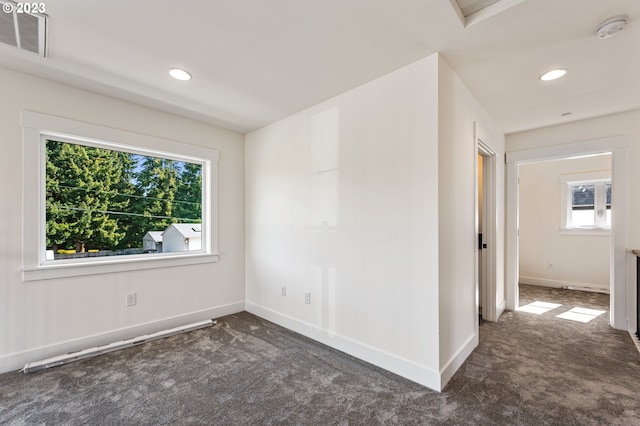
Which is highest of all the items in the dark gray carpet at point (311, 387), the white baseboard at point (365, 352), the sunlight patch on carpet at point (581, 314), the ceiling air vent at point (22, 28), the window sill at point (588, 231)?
the ceiling air vent at point (22, 28)

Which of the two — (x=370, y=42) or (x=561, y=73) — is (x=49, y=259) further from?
(x=561, y=73)

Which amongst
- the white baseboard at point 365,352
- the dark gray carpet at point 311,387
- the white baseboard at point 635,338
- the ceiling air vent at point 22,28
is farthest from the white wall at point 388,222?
the ceiling air vent at point 22,28

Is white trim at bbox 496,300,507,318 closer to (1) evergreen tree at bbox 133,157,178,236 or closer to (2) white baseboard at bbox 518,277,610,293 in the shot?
(2) white baseboard at bbox 518,277,610,293

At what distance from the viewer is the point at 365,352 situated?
2.44 meters

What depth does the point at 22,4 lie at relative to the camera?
1599mm

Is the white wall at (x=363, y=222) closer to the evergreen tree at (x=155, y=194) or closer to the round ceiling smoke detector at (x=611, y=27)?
the round ceiling smoke detector at (x=611, y=27)

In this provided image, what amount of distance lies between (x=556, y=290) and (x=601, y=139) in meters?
2.83

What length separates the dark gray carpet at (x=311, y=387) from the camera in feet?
5.76

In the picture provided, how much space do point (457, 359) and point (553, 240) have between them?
4327mm

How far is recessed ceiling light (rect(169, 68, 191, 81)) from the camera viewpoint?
7.51ft

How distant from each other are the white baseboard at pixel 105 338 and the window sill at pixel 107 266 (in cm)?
58

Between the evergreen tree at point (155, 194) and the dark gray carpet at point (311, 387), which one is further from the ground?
the evergreen tree at point (155, 194)

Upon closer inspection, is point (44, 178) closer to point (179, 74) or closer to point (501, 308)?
point (179, 74)

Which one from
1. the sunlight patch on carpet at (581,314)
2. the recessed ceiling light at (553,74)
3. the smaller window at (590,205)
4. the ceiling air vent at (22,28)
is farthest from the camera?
the smaller window at (590,205)
